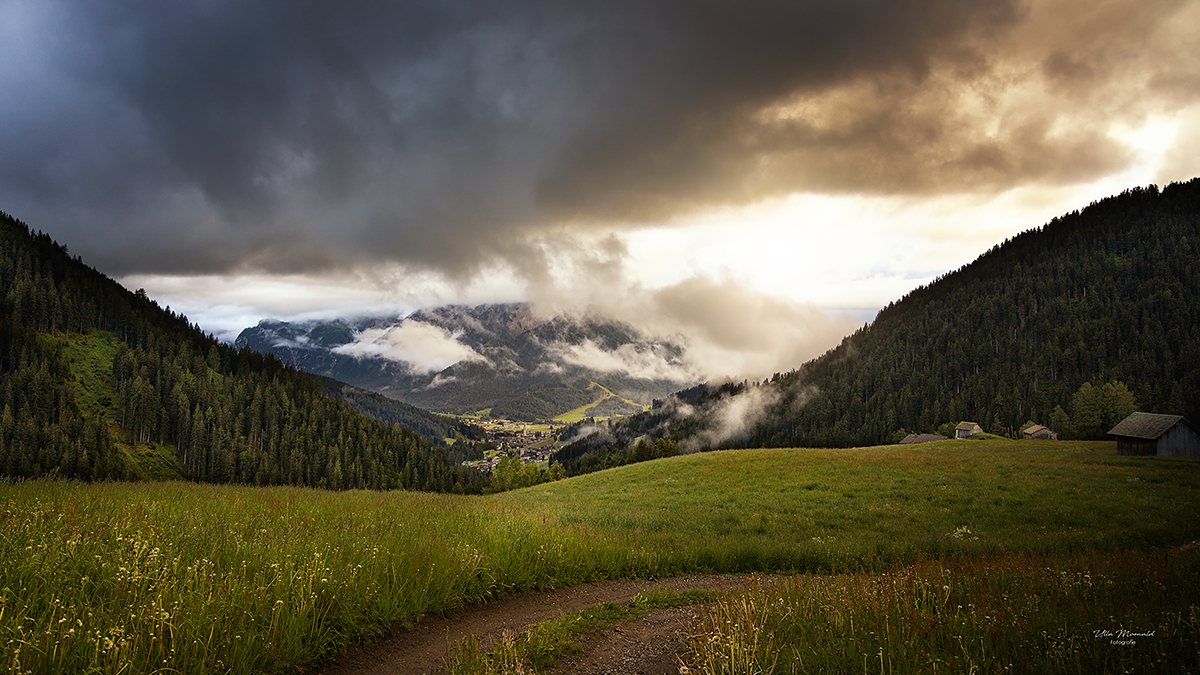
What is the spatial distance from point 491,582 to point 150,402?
463 feet

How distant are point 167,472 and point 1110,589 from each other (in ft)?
457

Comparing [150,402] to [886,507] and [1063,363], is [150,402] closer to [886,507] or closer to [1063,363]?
[886,507]

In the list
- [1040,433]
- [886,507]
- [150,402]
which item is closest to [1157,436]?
[886,507]

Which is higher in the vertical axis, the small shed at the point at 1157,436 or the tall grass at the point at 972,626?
the tall grass at the point at 972,626

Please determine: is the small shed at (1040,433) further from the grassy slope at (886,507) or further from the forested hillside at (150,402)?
the forested hillside at (150,402)

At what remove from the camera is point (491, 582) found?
10.1m

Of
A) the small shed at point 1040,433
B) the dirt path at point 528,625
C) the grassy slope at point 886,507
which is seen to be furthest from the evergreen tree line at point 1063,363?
the dirt path at point 528,625

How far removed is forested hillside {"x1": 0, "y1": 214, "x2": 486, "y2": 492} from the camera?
91312mm

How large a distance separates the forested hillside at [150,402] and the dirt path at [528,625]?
87.5 metres

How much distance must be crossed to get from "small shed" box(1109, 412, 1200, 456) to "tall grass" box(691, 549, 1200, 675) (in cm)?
5510

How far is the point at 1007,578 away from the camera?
30.5 feet

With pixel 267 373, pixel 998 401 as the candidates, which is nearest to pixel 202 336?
pixel 267 373

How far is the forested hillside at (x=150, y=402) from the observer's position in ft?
300

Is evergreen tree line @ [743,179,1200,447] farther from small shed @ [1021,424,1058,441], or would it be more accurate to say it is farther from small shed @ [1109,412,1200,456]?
small shed @ [1109,412,1200,456]
